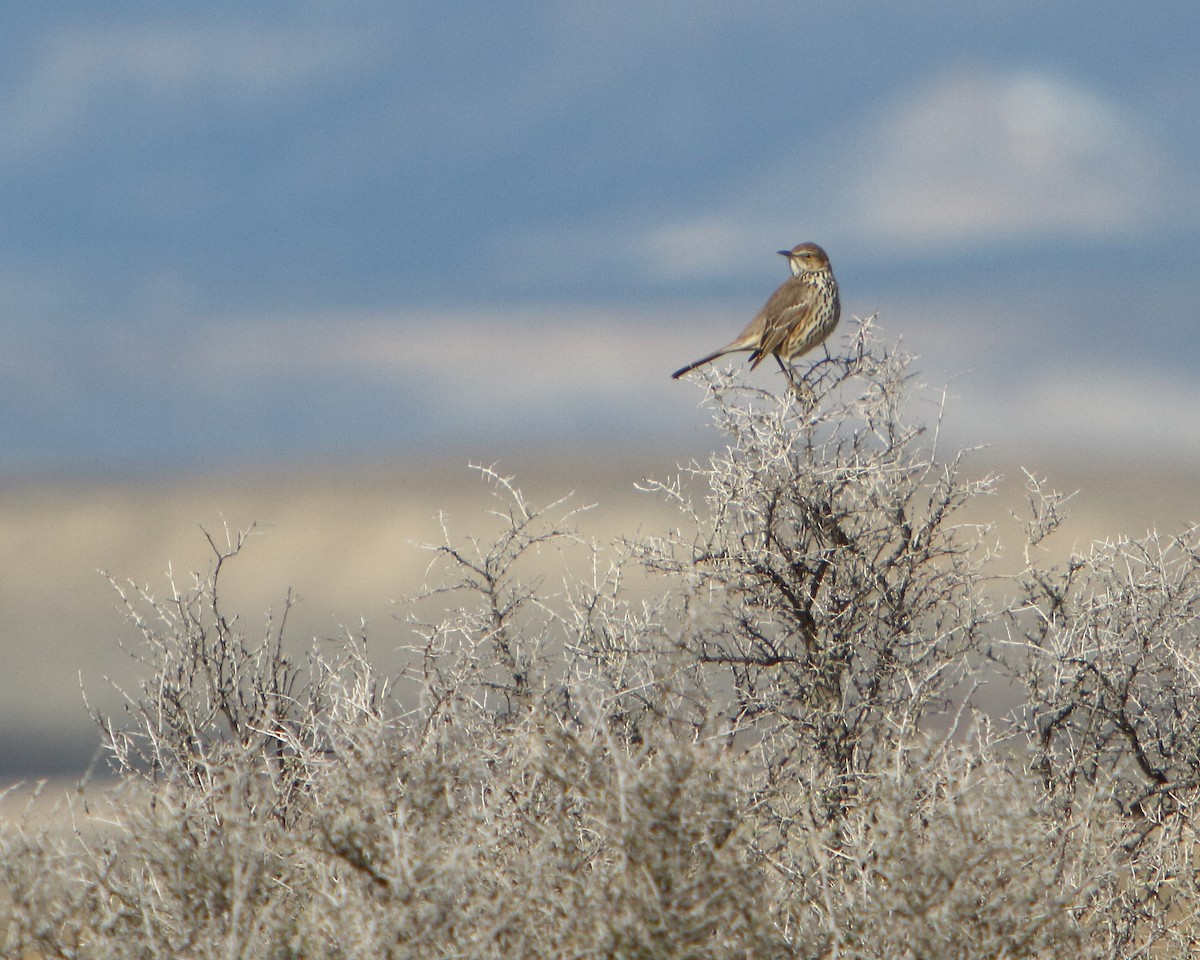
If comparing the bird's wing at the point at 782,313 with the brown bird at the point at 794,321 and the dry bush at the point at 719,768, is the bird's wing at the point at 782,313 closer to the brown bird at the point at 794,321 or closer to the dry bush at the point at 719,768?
the brown bird at the point at 794,321

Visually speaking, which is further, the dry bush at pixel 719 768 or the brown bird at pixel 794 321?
the brown bird at pixel 794 321

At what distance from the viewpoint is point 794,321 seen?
995 centimetres

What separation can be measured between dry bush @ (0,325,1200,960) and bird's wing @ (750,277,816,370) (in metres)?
2.22

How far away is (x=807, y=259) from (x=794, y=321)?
0.99 meters

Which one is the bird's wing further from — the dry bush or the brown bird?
the dry bush

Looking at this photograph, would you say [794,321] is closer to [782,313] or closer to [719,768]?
[782,313]

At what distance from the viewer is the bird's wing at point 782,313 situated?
988 cm

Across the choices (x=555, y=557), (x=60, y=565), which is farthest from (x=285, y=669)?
(x=60, y=565)

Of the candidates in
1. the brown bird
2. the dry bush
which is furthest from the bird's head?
the dry bush

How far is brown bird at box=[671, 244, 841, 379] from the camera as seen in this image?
990 centimetres

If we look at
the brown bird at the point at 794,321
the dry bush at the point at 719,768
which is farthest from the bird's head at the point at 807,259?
the dry bush at the point at 719,768

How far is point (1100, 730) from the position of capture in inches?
311

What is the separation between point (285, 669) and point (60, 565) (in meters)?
76.9

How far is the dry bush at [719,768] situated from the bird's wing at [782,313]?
2217 millimetres
